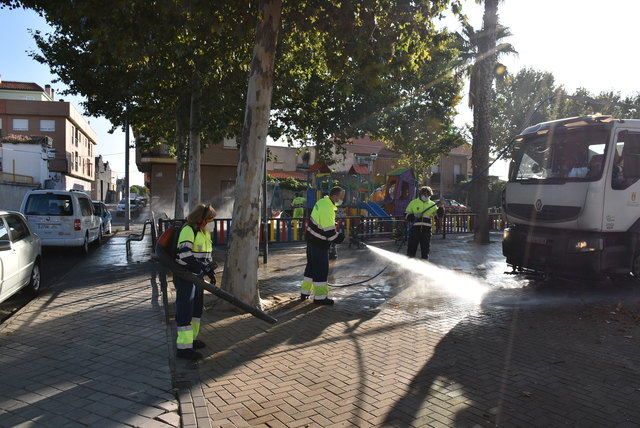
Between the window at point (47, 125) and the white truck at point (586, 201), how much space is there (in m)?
51.6

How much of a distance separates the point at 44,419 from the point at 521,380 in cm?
393

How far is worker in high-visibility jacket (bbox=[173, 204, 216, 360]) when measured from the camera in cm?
→ 509

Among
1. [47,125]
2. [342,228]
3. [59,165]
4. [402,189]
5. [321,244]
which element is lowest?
[342,228]

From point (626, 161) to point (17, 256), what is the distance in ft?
30.7

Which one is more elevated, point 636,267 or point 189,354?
point 636,267

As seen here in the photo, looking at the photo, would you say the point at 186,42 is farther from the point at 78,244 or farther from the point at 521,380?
the point at 521,380

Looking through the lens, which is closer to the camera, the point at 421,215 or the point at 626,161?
the point at 626,161

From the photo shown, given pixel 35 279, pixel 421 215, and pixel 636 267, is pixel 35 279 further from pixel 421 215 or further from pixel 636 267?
pixel 636 267

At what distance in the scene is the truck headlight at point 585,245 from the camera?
777 cm

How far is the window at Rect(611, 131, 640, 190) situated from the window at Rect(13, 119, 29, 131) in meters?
53.7

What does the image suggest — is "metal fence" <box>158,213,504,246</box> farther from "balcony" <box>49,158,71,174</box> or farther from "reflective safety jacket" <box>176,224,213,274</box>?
"balcony" <box>49,158,71,174</box>

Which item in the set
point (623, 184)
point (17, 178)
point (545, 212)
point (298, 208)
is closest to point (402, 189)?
point (298, 208)

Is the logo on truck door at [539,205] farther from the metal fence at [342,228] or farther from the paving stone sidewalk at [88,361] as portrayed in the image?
the metal fence at [342,228]

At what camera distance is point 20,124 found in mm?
50125
